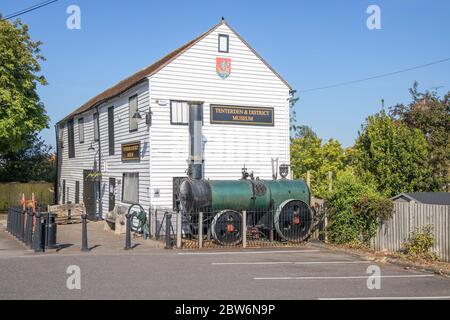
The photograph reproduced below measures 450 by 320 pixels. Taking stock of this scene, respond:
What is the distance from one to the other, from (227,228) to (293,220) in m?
2.36

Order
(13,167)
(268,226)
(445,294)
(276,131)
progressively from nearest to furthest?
(445,294)
(268,226)
(276,131)
(13,167)

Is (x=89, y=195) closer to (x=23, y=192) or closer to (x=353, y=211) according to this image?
(x=23, y=192)

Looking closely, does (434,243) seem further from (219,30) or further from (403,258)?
(219,30)

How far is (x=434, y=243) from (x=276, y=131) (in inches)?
366

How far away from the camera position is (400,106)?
31359mm

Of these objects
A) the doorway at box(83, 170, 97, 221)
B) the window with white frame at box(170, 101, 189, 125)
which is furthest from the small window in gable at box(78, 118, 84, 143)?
the window with white frame at box(170, 101, 189, 125)

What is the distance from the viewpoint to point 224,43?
20453 mm

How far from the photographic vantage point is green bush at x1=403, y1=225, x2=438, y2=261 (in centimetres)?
1353

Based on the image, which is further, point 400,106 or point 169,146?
point 400,106

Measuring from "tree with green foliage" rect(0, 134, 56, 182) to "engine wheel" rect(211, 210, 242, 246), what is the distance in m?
22.5

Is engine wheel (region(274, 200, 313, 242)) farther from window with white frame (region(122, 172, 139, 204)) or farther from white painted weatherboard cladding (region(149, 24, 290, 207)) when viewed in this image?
window with white frame (region(122, 172, 139, 204))

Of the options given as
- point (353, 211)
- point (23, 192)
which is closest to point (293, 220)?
point (353, 211)
